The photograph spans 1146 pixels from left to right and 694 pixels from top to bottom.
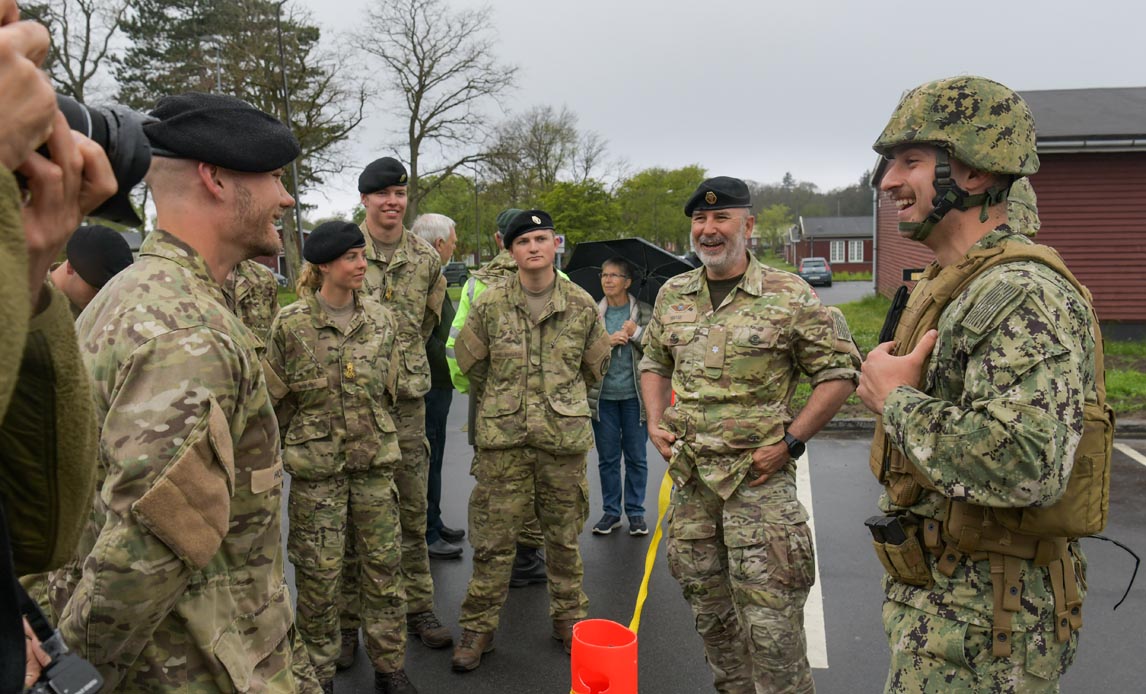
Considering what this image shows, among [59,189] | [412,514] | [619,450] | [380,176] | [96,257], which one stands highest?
[380,176]

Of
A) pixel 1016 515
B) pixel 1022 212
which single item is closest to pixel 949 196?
pixel 1022 212

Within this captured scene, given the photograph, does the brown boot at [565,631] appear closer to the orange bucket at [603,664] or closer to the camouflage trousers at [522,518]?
the camouflage trousers at [522,518]

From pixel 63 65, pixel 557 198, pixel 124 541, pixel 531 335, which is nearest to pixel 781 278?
pixel 531 335

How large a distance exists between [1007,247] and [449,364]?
366cm

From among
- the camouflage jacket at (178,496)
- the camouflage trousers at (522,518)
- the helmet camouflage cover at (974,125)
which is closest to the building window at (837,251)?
the camouflage trousers at (522,518)

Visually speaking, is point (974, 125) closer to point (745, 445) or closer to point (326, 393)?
point (745, 445)

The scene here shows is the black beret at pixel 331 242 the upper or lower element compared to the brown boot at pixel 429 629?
upper

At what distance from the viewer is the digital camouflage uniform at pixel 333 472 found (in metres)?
3.78

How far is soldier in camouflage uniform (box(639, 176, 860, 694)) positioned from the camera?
3.32 meters

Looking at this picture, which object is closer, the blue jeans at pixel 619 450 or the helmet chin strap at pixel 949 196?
the helmet chin strap at pixel 949 196

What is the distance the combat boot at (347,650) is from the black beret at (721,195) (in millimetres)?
2844

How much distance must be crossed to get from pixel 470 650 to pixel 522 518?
730 mm

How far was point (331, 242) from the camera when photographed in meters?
3.96

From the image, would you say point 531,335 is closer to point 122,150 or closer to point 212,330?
point 212,330
